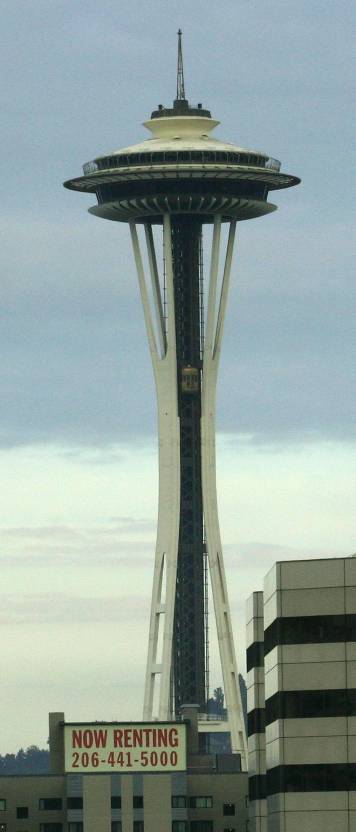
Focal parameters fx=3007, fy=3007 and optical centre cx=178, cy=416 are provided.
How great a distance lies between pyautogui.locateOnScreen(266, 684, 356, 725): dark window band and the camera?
168625 millimetres

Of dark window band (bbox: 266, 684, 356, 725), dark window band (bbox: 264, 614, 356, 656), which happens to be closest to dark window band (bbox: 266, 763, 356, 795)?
dark window band (bbox: 266, 684, 356, 725)

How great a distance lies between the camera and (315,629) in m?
170

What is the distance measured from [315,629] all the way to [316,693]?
142 inches

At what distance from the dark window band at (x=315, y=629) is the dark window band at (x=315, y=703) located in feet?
9.53

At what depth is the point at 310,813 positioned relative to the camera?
169375 mm

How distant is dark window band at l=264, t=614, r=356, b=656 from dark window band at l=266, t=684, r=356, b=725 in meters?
2.90

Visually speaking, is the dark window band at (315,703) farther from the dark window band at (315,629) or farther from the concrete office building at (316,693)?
the dark window band at (315,629)

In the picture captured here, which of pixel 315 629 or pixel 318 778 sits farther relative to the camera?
pixel 315 629

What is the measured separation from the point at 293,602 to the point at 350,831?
1341 cm

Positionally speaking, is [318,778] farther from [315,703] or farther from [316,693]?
[316,693]

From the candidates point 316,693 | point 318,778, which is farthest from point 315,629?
point 318,778

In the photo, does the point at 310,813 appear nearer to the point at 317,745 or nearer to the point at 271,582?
the point at 317,745

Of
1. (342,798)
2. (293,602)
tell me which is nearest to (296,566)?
(293,602)

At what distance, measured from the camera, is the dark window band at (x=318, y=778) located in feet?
552
